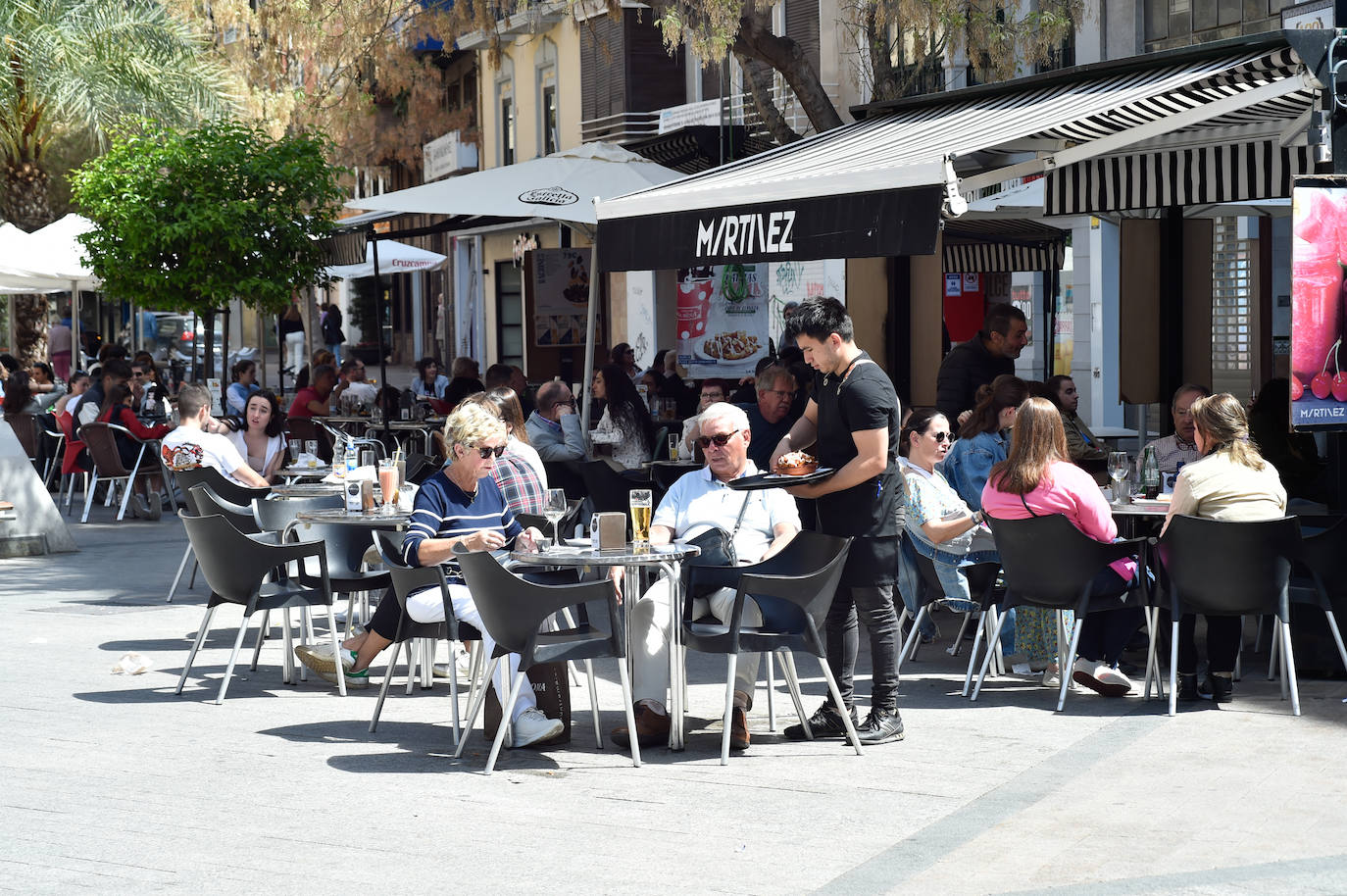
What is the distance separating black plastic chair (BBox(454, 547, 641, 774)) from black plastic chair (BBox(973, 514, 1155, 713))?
6.24 feet

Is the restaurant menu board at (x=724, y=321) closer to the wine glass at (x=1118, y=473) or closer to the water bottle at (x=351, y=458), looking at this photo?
the water bottle at (x=351, y=458)

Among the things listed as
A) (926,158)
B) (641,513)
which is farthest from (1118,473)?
(641,513)

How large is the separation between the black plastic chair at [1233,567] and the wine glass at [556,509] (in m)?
2.50

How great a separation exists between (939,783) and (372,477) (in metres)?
4.04

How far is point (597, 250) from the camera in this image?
9.69 m

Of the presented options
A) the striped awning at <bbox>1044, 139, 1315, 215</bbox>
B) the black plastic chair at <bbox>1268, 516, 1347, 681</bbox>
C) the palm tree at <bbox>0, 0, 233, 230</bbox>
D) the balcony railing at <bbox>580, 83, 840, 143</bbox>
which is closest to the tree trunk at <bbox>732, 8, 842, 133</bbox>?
the striped awning at <bbox>1044, 139, 1315, 215</bbox>

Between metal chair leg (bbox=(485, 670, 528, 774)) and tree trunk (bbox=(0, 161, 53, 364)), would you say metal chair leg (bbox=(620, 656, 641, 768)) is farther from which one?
tree trunk (bbox=(0, 161, 53, 364))

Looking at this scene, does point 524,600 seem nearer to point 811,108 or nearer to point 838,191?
point 838,191

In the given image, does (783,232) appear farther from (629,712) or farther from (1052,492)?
(629,712)

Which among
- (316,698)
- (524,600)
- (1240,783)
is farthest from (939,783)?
(316,698)

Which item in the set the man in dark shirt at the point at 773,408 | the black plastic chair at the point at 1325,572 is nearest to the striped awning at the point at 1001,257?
the man in dark shirt at the point at 773,408

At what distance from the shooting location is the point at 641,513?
6605mm

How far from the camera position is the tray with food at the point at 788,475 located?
652cm

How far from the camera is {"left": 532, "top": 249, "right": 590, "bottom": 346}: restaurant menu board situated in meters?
18.0
